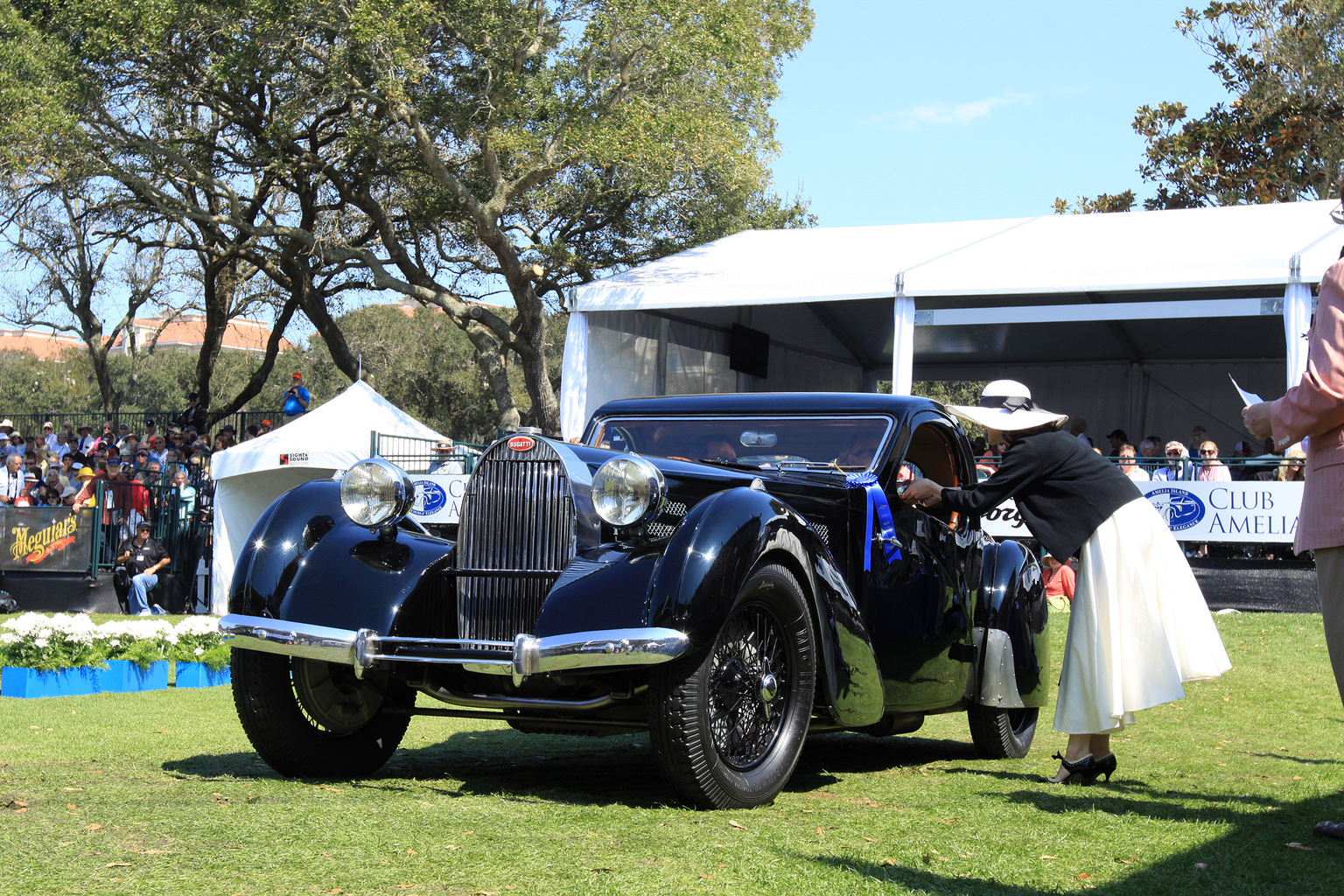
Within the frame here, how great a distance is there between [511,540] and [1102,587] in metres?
2.46

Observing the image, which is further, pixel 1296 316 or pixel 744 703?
pixel 1296 316

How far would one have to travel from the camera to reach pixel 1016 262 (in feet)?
53.4

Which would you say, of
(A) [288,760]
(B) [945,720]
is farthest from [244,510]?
(A) [288,760]

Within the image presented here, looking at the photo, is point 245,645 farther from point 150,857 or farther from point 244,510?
point 244,510

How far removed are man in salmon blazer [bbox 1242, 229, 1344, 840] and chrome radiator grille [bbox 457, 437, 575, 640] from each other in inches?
96.5


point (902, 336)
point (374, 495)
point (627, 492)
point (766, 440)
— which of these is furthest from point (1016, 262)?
point (627, 492)

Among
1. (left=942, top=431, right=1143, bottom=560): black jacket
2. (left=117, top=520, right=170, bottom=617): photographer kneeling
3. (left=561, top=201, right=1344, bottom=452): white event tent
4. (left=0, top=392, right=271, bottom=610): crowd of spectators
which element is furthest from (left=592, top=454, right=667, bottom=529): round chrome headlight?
(left=0, top=392, right=271, bottom=610): crowd of spectators

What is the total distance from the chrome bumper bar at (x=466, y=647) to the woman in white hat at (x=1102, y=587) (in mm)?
1765

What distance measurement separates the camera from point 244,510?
1678 cm

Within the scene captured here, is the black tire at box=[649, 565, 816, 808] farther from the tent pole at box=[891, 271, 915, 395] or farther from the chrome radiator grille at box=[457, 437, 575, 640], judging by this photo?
the tent pole at box=[891, 271, 915, 395]

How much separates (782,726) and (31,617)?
718 centimetres

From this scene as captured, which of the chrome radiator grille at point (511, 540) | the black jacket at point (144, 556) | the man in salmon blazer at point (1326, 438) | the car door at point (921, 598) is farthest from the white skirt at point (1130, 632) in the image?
the black jacket at point (144, 556)

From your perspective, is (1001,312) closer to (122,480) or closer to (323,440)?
(323,440)

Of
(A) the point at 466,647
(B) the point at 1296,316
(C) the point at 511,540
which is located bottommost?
(A) the point at 466,647
